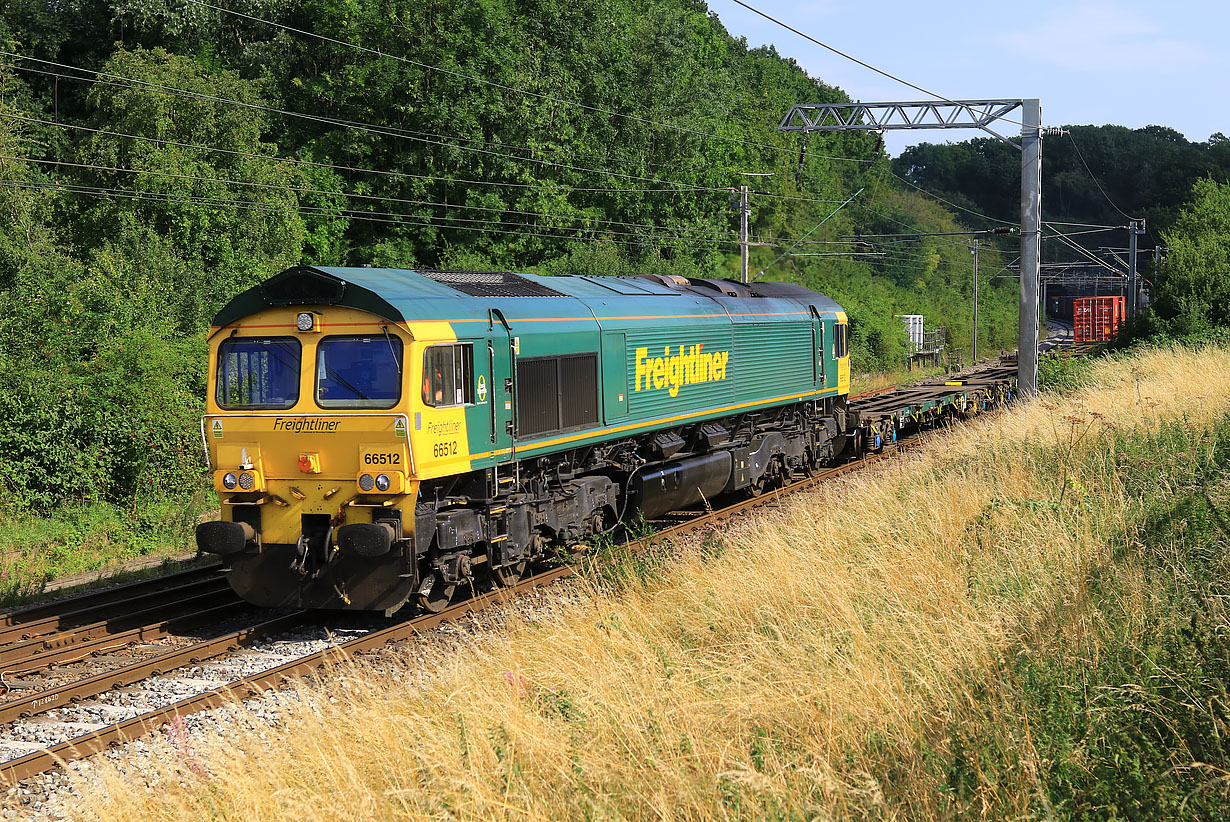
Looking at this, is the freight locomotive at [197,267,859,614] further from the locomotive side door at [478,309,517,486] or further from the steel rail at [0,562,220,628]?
the steel rail at [0,562,220,628]

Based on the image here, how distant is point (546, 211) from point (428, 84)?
5.91 meters

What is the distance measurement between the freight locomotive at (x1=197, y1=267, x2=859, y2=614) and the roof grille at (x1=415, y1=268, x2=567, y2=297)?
4 centimetres

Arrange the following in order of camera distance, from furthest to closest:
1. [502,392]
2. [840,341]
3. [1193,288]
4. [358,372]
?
1. [1193,288]
2. [840,341]
3. [502,392]
4. [358,372]

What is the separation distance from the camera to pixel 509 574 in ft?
38.3

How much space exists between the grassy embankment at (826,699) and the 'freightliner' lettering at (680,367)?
15.4ft

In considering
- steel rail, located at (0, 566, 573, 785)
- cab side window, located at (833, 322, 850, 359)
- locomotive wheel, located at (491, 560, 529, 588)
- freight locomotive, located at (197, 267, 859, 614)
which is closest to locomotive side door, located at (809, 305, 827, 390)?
cab side window, located at (833, 322, 850, 359)

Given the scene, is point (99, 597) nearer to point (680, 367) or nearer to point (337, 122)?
point (680, 367)

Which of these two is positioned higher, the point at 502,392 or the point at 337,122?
the point at 337,122

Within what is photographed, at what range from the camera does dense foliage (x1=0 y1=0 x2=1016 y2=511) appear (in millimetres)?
17156

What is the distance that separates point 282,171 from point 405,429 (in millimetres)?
22847

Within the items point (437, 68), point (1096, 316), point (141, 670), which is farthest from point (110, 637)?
point (1096, 316)

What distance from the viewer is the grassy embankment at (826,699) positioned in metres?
4.63

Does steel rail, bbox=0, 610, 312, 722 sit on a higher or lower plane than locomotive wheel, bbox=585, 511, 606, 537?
lower

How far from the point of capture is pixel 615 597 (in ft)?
31.0
